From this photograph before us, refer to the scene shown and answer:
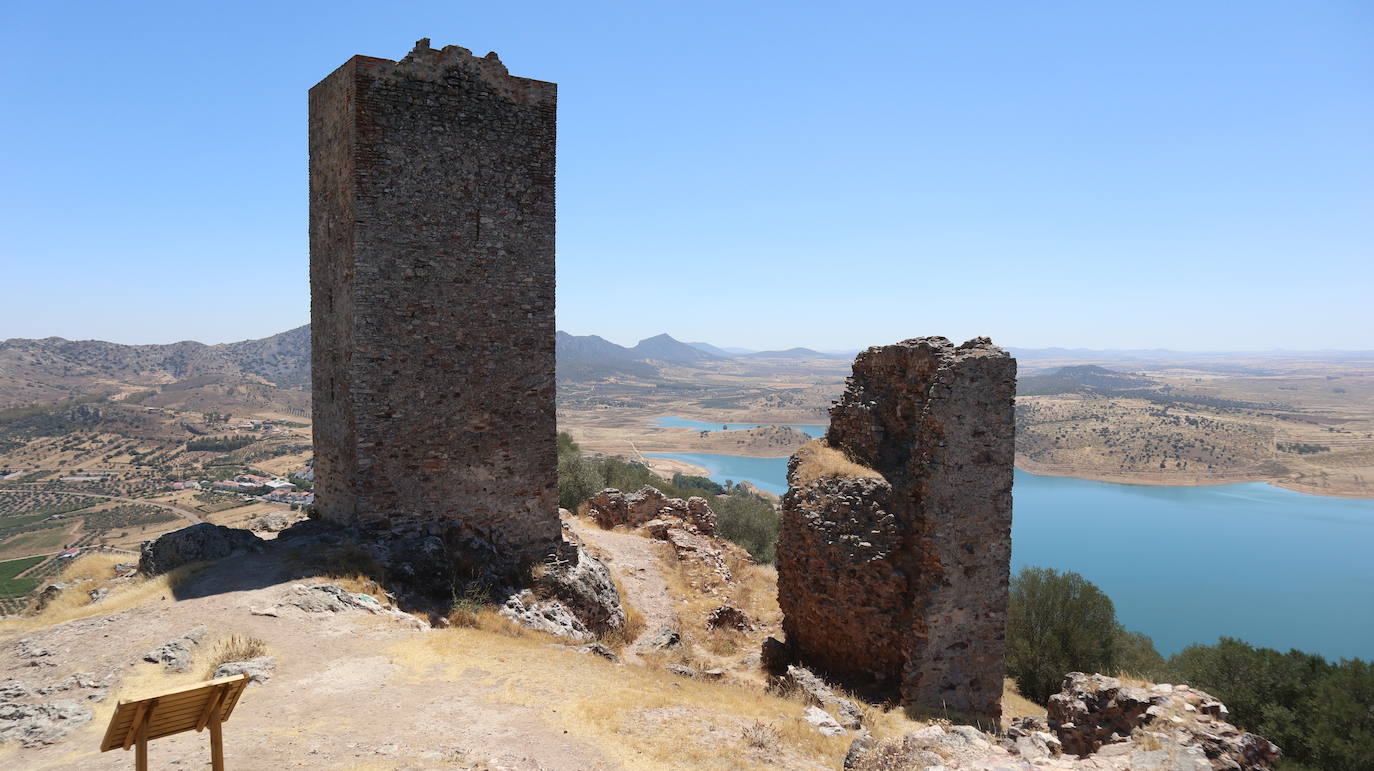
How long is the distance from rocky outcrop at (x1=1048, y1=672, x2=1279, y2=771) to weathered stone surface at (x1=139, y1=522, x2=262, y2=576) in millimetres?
9845

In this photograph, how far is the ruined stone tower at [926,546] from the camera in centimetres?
914

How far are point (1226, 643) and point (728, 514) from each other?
1441cm

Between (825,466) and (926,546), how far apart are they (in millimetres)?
2001

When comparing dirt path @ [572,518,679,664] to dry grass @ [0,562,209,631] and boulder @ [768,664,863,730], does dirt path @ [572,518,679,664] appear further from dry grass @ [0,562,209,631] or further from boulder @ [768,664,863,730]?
dry grass @ [0,562,209,631]

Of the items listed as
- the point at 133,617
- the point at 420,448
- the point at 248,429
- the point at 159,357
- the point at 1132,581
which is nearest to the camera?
the point at 133,617

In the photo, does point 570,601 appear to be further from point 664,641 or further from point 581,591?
point 664,641

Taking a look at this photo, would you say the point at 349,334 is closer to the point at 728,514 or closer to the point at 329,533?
the point at 329,533

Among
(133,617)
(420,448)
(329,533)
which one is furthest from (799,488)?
(133,617)

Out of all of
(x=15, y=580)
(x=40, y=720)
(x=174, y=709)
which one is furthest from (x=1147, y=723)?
(x=15, y=580)

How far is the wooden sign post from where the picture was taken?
336 centimetres

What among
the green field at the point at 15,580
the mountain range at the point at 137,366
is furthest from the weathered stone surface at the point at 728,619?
the mountain range at the point at 137,366

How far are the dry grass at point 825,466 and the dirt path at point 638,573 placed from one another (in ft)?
11.8

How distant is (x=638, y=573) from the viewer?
1422 cm

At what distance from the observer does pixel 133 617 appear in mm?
7270
